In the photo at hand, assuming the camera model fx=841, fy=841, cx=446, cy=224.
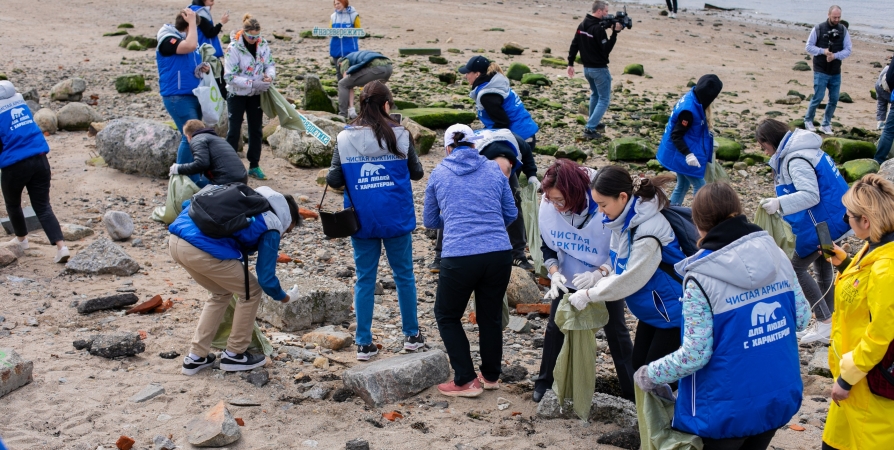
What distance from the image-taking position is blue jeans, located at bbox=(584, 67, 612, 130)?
12406mm

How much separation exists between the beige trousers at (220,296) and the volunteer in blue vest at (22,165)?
2.72 meters

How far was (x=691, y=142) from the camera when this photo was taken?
8.32 meters

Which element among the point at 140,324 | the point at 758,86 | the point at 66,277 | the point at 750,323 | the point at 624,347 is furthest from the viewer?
the point at 758,86

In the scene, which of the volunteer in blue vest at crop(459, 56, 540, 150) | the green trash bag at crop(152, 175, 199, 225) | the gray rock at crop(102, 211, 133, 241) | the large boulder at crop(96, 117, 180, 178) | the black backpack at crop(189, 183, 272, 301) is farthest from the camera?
the large boulder at crop(96, 117, 180, 178)

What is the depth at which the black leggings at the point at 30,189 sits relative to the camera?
293 inches

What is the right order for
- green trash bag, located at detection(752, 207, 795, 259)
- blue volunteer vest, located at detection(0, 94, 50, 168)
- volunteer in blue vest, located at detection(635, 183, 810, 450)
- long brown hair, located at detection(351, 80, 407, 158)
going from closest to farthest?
volunteer in blue vest, located at detection(635, 183, 810, 450)
long brown hair, located at detection(351, 80, 407, 158)
green trash bag, located at detection(752, 207, 795, 259)
blue volunteer vest, located at detection(0, 94, 50, 168)

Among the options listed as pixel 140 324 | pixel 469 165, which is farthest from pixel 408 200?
pixel 140 324

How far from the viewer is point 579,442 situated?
488 cm

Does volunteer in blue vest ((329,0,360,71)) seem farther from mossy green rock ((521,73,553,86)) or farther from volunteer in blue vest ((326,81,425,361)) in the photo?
volunteer in blue vest ((326,81,425,361))

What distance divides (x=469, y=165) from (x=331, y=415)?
1.76m

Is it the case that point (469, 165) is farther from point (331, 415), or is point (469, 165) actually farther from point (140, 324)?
point (140, 324)

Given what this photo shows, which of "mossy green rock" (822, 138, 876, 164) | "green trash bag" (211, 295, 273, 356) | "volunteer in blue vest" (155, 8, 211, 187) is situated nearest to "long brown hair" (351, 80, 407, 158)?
"green trash bag" (211, 295, 273, 356)

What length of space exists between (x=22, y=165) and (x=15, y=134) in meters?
0.28

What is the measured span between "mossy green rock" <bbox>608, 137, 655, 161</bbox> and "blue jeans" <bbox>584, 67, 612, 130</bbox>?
0.85 metres
